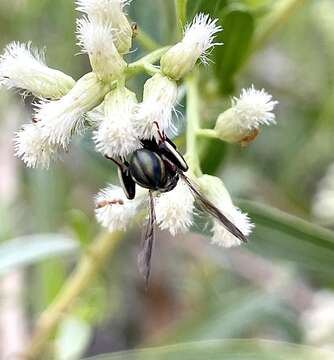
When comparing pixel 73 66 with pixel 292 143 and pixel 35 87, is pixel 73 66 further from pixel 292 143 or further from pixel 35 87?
pixel 35 87

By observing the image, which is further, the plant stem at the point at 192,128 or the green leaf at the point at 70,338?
the green leaf at the point at 70,338

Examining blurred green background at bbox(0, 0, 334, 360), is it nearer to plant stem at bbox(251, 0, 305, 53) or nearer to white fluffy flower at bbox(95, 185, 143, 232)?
plant stem at bbox(251, 0, 305, 53)

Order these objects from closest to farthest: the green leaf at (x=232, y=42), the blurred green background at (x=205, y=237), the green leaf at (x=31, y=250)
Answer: the green leaf at (x=232, y=42) → the blurred green background at (x=205, y=237) → the green leaf at (x=31, y=250)

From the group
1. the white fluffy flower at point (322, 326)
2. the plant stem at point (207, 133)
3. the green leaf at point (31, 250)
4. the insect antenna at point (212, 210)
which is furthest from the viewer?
the white fluffy flower at point (322, 326)

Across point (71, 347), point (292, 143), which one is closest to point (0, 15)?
point (292, 143)

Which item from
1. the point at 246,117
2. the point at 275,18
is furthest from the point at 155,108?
the point at 275,18

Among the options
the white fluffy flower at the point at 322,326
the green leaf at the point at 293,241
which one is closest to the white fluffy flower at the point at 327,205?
the white fluffy flower at the point at 322,326

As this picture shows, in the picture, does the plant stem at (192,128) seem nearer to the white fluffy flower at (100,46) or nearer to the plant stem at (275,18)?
the white fluffy flower at (100,46)
